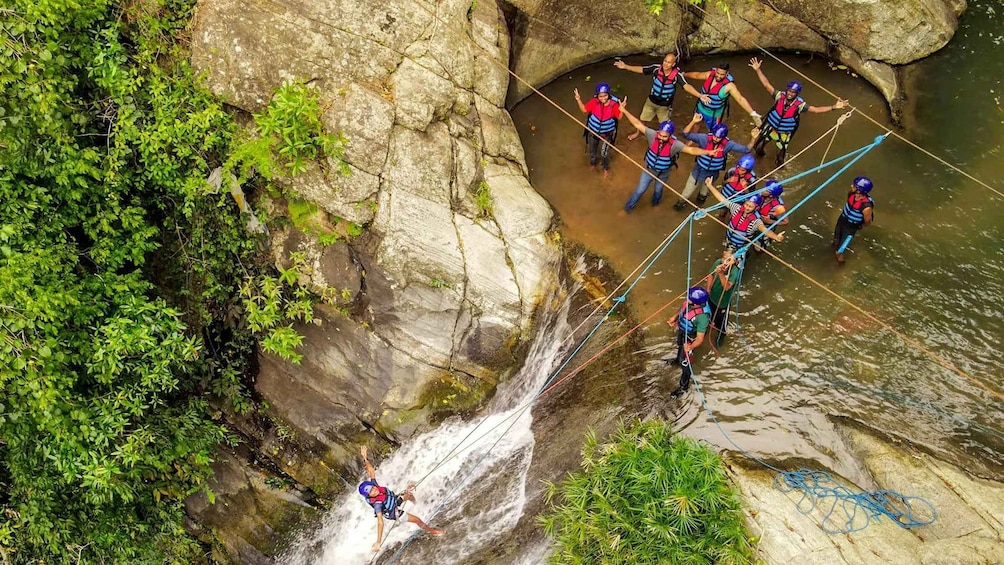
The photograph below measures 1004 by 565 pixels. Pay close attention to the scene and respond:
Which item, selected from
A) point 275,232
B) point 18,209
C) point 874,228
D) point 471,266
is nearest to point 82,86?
point 18,209

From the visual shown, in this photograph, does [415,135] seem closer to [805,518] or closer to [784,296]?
[784,296]

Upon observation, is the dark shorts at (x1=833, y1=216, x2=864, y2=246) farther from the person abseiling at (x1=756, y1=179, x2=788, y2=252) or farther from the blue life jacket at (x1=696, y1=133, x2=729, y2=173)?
the blue life jacket at (x1=696, y1=133, x2=729, y2=173)

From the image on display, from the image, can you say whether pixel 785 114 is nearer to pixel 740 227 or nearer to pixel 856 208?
pixel 856 208

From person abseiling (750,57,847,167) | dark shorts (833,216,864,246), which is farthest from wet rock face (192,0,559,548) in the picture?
dark shorts (833,216,864,246)

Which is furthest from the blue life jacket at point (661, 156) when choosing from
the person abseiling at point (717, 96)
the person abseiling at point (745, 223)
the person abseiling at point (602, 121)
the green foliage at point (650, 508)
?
the green foliage at point (650, 508)

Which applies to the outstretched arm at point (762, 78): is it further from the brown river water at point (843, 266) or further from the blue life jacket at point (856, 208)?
the blue life jacket at point (856, 208)

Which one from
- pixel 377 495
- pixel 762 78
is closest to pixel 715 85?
pixel 762 78
